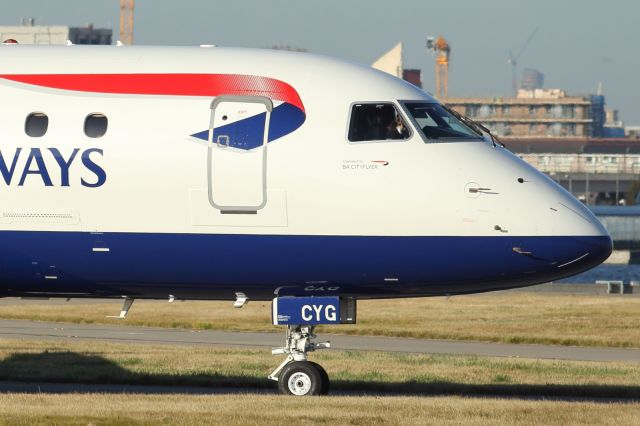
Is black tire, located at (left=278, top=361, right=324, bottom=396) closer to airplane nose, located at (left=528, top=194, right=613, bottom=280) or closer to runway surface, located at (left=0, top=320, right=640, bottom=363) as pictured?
airplane nose, located at (left=528, top=194, right=613, bottom=280)

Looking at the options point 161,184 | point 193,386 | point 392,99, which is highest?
point 392,99

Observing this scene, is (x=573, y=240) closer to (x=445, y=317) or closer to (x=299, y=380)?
(x=299, y=380)

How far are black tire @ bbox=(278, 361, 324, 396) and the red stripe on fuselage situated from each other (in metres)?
4.16

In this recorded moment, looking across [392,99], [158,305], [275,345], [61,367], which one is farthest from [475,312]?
[392,99]

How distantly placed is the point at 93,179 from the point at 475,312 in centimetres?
3284

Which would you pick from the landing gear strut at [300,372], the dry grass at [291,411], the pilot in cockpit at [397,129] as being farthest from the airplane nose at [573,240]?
the landing gear strut at [300,372]

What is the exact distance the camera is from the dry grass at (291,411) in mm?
19469

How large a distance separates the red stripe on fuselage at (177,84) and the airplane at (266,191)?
22mm

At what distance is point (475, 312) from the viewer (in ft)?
174

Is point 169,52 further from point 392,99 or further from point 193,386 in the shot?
point 193,386

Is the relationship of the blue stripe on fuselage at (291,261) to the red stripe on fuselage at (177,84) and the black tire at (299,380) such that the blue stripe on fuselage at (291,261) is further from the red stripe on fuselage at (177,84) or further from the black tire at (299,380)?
the red stripe on fuselage at (177,84)

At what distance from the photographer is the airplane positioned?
71.6 feet

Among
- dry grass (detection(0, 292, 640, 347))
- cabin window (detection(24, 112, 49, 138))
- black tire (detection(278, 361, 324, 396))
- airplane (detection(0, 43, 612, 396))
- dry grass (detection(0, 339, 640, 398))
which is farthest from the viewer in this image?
dry grass (detection(0, 292, 640, 347))

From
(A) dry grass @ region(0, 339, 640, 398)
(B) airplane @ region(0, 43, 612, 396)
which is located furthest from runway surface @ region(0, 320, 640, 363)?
(B) airplane @ region(0, 43, 612, 396)
